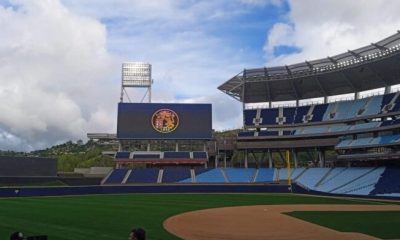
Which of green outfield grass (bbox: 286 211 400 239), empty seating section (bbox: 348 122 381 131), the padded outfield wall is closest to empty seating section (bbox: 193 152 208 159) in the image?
the padded outfield wall

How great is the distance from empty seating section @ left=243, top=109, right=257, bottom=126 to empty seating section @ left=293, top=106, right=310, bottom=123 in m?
8.33

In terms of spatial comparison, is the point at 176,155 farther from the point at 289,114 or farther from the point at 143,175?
the point at 289,114

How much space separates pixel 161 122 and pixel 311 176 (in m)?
27.8

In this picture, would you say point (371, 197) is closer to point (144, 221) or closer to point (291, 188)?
point (291, 188)

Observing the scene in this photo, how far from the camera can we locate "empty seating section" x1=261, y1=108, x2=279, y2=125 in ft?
276

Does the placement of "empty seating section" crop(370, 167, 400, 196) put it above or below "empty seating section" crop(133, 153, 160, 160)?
below

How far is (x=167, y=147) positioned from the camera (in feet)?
295

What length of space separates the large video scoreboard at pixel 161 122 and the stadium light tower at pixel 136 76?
12.1 meters

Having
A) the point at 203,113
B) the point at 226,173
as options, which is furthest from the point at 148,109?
the point at 226,173

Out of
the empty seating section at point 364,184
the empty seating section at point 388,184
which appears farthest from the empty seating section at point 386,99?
the empty seating section at point 388,184

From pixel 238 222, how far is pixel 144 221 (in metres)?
5.91

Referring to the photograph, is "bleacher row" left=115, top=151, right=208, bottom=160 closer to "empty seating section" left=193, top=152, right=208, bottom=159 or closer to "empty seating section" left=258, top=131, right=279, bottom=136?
"empty seating section" left=193, top=152, right=208, bottom=159

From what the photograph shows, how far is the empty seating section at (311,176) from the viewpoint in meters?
67.6

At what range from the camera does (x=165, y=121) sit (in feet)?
260
